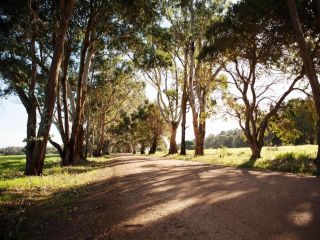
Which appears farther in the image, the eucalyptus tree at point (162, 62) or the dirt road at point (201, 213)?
the eucalyptus tree at point (162, 62)

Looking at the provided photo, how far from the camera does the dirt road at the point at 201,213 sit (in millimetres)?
4957

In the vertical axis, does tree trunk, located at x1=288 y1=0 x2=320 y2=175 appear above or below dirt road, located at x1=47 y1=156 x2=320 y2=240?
above

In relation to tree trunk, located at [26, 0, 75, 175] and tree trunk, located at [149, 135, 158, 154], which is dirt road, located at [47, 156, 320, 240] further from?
tree trunk, located at [149, 135, 158, 154]

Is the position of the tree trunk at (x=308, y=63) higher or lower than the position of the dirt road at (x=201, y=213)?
higher

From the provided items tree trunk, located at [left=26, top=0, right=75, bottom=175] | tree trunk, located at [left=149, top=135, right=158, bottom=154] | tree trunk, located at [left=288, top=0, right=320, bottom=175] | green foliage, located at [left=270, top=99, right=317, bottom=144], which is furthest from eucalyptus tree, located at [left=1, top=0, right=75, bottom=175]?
tree trunk, located at [left=149, top=135, right=158, bottom=154]

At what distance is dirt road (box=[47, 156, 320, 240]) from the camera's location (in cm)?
496

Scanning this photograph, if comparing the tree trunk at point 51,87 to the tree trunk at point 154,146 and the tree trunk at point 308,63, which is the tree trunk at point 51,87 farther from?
the tree trunk at point 154,146

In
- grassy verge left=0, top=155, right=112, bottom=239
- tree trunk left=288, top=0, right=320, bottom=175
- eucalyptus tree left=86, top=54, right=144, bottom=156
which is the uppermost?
eucalyptus tree left=86, top=54, right=144, bottom=156

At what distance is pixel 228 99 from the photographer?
24.2 meters

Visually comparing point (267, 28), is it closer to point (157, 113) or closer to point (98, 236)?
point (98, 236)

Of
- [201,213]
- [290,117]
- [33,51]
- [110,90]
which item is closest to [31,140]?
[33,51]

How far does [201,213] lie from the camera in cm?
612

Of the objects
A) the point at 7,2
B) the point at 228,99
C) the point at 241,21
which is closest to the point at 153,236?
the point at 7,2

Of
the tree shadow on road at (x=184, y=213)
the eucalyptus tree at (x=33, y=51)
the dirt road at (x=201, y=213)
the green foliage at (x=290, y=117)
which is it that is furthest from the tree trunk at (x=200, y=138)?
the dirt road at (x=201, y=213)
